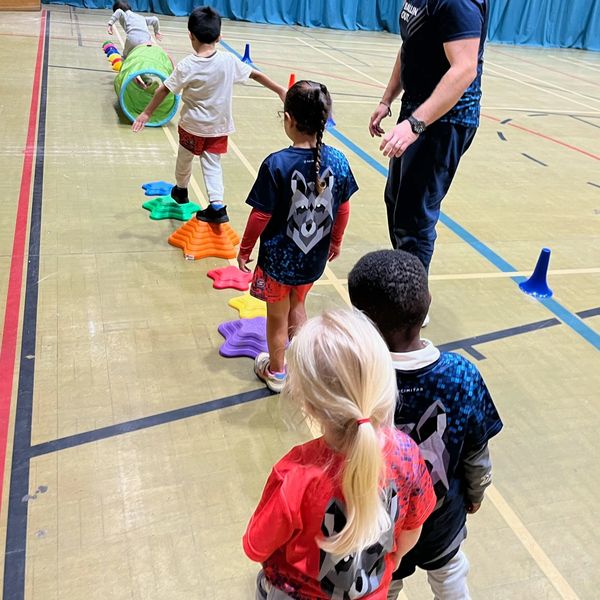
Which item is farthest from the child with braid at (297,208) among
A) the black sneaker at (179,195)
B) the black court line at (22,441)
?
the black sneaker at (179,195)

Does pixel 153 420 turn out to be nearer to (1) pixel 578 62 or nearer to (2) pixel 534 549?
(2) pixel 534 549

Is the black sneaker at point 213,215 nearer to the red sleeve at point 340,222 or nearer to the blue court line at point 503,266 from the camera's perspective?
the red sleeve at point 340,222

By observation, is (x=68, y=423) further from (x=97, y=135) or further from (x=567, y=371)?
(x=97, y=135)

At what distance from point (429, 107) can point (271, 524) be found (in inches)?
73.9

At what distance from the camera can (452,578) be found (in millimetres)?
1618

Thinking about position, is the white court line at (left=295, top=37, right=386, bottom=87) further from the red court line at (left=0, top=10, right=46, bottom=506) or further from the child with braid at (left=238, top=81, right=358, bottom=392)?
the child with braid at (left=238, top=81, right=358, bottom=392)

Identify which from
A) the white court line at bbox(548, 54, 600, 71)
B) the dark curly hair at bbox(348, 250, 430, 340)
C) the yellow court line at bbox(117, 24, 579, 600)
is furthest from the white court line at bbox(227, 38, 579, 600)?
the white court line at bbox(548, 54, 600, 71)

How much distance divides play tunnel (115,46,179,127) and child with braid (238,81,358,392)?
4.03 metres

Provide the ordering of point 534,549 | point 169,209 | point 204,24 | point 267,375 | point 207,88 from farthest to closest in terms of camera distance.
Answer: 1. point 169,209
2. point 207,88
3. point 204,24
4. point 267,375
5. point 534,549

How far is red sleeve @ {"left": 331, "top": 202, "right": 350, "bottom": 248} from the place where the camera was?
251cm

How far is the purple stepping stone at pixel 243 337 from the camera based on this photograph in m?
3.01

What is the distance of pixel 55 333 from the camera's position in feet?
9.86

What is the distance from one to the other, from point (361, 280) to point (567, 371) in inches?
83.2

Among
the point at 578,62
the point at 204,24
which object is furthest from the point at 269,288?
the point at 578,62
